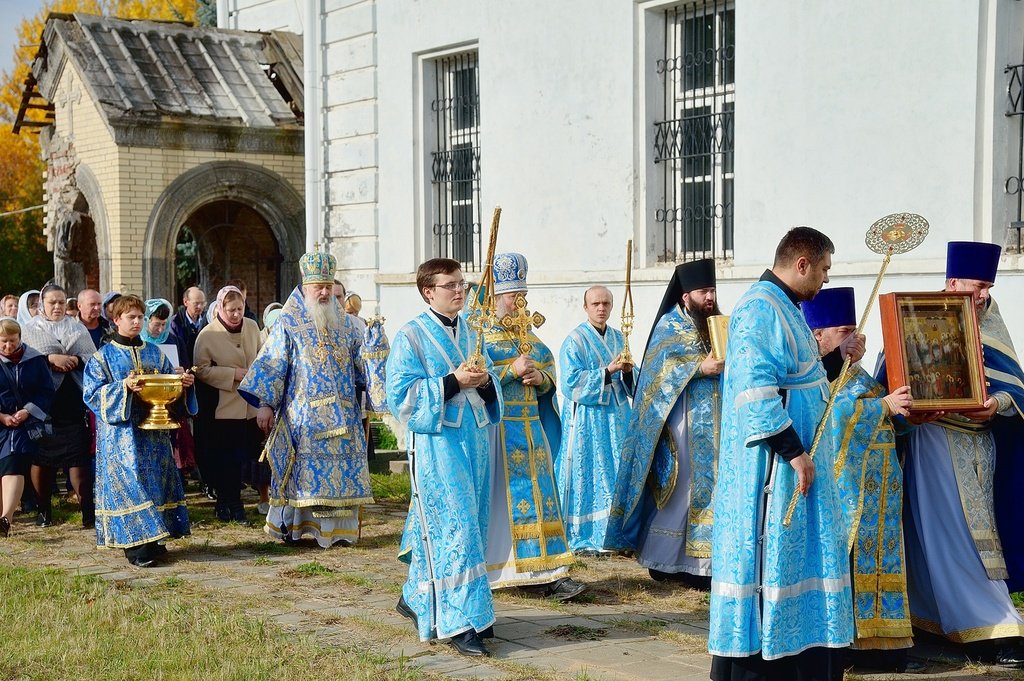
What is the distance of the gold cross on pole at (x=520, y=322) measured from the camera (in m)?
7.14

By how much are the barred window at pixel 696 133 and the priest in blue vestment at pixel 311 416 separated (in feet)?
12.0

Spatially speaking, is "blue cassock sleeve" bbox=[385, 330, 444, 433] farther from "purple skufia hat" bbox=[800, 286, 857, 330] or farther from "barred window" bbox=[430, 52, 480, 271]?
"barred window" bbox=[430, 52, 480, 271]

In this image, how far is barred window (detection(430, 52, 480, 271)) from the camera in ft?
45.2

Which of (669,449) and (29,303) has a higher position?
(29,303)

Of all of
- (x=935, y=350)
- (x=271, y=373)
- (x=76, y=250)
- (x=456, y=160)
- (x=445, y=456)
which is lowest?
(x=445, y=456)

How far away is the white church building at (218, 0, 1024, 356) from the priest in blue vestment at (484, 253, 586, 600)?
3.44m

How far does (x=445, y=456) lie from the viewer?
607 centimetres

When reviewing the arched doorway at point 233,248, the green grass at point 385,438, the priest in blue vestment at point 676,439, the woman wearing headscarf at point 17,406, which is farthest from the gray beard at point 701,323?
the arched doorway at point 233,248

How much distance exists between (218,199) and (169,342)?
9.42 m

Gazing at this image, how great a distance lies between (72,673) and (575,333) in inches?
155

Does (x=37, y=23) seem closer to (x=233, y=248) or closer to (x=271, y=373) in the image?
(x=233, y=248)

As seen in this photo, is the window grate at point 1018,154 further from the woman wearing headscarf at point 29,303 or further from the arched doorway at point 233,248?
the arched doorway at point 233,248

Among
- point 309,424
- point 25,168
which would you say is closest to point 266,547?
point 309,424

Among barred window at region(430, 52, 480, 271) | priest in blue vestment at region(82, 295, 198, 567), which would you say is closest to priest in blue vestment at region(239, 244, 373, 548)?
priest in blue vestment at region(82, 295, 198, 567)
